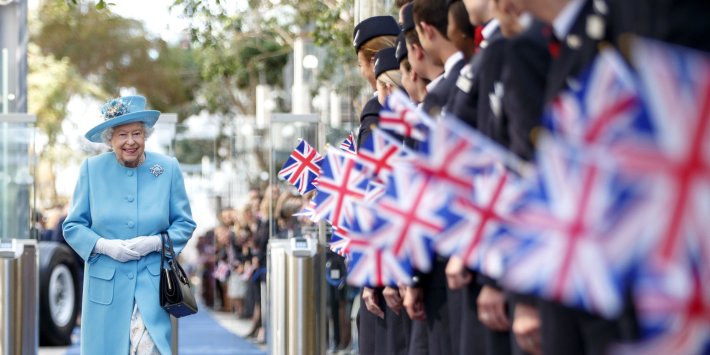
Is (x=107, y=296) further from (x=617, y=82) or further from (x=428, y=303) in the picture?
(x=617, y=82)

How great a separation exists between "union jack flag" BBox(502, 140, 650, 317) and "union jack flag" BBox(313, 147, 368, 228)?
7.21ft

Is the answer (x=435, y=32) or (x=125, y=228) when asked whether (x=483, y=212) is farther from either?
(x=125, y=228)

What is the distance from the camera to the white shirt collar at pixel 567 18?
4074 millimetres

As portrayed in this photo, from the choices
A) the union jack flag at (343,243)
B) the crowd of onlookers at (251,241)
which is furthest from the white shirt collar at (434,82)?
the crowd of onlookers at (251,241)

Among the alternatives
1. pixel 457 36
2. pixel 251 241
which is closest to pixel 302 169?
pixel 457 36

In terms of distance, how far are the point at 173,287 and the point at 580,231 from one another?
5451mm

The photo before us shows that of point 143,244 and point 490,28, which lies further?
point 143,244

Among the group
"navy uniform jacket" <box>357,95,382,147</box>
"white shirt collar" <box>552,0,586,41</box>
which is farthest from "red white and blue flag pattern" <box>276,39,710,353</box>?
"navy uniform jacket" <box>357,95,382,147</box>

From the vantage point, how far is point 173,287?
8.41 m

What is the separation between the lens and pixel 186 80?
54.1 m

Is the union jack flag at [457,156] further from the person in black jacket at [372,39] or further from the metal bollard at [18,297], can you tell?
the metal bollard at [18,297]

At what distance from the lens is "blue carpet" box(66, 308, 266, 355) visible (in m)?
17.8

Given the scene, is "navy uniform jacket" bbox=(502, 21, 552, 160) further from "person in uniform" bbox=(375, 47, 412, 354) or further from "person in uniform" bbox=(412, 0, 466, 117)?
"person in uniform" bbox=(375, 47, 412, 354)

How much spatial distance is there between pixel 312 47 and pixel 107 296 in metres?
16.5
